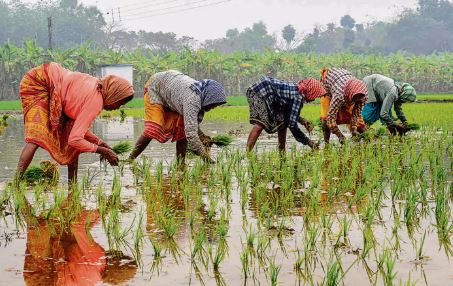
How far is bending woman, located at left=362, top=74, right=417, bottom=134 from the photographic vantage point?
964 cm

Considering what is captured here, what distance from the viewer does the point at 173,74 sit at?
681 centimetres

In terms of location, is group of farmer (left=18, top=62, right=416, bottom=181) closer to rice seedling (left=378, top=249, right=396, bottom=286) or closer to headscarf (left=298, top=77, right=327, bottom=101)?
headscarf (left=298, top=77, right=327, bottom=101)

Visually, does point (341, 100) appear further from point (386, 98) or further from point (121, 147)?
point (121, 147)

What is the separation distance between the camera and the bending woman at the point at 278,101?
753cm

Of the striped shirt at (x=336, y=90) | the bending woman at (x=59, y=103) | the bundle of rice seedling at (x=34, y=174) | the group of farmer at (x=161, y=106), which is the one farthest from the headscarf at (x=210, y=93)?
the striped shirt at (x=336, y=90)

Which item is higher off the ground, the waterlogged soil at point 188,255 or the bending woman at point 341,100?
the bending woman at point 341,100

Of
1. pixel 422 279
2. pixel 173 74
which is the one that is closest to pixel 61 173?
pixel 173 74

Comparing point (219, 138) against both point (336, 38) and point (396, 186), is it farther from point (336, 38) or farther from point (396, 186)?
point (336, 38)

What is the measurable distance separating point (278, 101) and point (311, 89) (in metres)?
0.41

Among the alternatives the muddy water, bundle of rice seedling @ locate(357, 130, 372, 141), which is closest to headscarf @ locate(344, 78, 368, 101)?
bundle of rice seedling @ locate(357, 130, 372, 141)

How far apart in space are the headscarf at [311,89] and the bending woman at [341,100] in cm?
116

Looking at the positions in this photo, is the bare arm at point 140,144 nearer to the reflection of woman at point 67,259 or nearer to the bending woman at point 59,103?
the bending woman at point 59,103

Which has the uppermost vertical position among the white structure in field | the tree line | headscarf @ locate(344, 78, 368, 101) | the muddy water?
the tree line

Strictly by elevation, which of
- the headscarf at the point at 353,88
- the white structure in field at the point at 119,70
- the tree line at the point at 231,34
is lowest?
the headscarf at the point at 353,88
